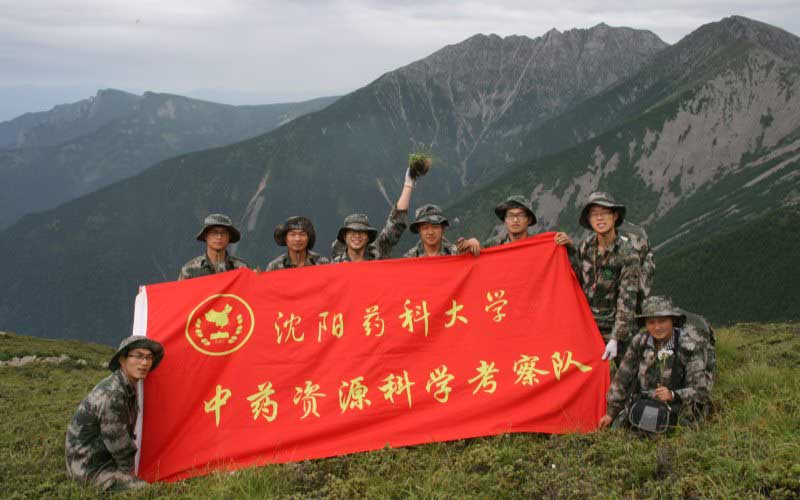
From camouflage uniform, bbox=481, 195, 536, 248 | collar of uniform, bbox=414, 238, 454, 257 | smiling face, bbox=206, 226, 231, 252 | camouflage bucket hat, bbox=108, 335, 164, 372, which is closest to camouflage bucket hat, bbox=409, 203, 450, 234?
collar of uniform, bbox=414, 238, 454, 257

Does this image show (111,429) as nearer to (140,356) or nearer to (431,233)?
(140,356)

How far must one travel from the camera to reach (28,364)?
29.8 meters

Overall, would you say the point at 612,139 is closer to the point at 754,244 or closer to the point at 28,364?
the point at 754,244

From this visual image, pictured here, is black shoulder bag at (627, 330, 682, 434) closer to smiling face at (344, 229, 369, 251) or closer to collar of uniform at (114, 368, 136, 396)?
smiling face at (344, 229, 369, 251)

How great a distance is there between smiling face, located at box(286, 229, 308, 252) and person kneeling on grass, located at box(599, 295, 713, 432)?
16.3ft

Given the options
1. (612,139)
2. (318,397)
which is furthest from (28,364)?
(612,139)

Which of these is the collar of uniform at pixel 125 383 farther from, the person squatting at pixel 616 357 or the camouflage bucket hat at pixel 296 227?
the camouflage bucket hat at pixel 296 227

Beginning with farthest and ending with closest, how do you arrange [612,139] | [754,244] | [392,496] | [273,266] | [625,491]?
1. [612,139]
2. [754,244]
3. [273,266]
4. [392,496]
5. [625,491]

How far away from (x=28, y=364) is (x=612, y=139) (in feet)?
598

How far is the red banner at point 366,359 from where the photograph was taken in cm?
754

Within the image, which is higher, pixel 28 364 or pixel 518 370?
pixel 518 370

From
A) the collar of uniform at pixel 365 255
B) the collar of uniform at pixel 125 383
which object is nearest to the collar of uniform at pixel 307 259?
the collar of uniform at pixel 365 255

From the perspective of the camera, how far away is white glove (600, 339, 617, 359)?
25.1 feet

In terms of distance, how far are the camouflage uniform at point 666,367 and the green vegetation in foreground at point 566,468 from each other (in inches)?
15.2
